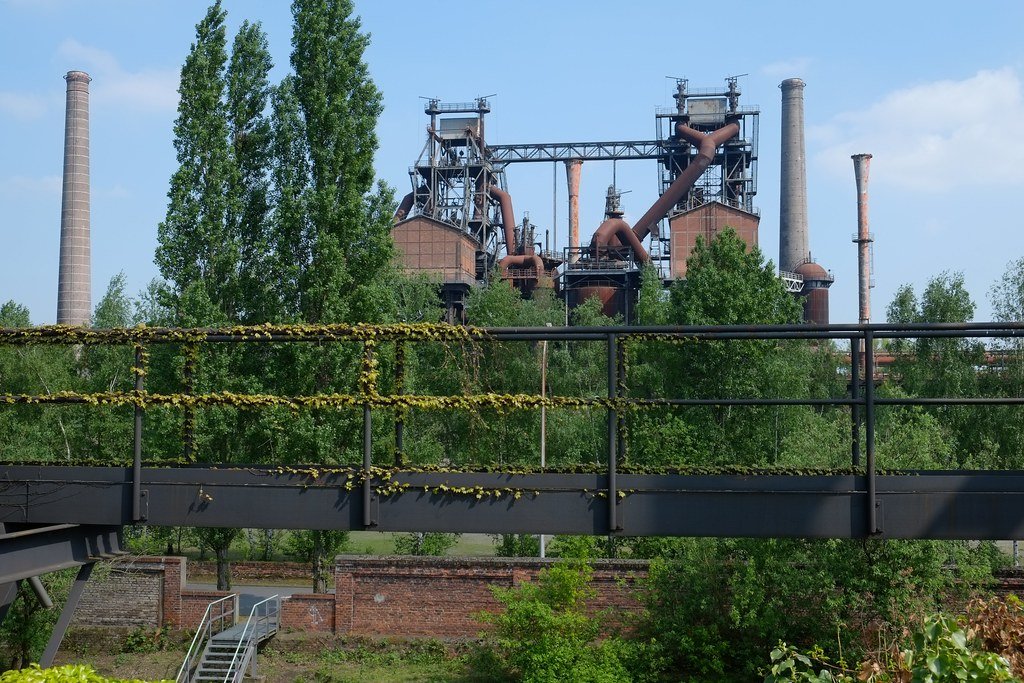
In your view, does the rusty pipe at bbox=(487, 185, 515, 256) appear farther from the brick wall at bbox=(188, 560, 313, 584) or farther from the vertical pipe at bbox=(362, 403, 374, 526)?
the vertical pipe at bbox=(362, 403, 374, 526)

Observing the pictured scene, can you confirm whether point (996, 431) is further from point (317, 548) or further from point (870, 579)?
point (317, 548)

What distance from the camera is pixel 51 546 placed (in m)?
7.43

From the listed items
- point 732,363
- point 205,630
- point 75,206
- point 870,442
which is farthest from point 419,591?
point 75,206

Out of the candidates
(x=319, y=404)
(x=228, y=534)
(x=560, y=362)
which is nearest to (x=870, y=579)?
(x=319, y=404)

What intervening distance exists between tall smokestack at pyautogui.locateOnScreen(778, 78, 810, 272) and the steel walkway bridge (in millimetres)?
49509

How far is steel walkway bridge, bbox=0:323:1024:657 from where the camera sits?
6648 millimetres

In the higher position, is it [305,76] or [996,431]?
[305,76]

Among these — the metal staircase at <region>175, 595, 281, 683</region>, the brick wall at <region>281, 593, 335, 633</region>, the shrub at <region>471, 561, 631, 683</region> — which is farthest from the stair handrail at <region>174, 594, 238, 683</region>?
the shrub at <region>471, 561, 631, 683</region>

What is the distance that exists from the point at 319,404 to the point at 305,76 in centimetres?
1596

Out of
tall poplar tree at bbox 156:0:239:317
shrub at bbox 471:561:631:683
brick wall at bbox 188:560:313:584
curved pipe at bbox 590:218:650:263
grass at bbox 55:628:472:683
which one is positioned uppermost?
curved pipe at bbox 590:218:650:263

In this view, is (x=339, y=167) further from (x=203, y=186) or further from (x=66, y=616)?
(x=66, y=616)

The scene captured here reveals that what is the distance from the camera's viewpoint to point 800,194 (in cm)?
5434

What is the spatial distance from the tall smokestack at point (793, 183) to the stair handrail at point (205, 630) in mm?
42286

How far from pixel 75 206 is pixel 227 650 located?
3201 cm
